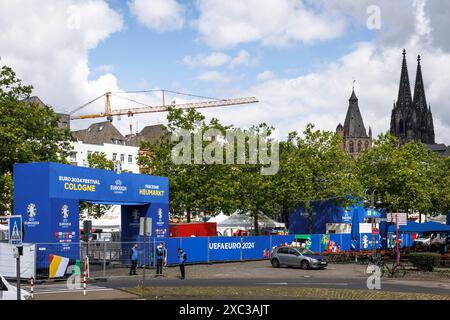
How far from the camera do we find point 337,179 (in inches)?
2322

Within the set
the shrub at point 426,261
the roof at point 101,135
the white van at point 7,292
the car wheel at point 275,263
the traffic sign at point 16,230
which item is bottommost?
the car wheel at point 275,263

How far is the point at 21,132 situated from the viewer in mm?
43750

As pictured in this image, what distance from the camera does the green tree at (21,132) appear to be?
42844mm

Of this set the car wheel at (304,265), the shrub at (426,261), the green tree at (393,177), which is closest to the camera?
the shrub at (426,261)

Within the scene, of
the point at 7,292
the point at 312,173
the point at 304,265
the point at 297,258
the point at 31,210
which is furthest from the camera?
the point at 312,173

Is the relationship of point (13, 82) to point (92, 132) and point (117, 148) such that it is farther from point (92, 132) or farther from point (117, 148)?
point (92, 132)

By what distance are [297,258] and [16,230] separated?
76.8ft

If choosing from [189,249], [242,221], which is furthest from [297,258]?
[242,221]

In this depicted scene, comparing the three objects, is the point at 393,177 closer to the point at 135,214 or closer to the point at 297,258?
the point at 297,258

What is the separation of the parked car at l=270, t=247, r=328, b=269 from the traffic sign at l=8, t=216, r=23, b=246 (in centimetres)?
2301

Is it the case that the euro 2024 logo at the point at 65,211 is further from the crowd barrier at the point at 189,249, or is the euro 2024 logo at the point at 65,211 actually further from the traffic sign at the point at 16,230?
the traffic sign at the point at 16,230

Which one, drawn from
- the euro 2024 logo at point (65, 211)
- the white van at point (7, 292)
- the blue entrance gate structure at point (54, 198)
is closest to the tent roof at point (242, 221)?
the blue entrance gate structure at point (54, 198)

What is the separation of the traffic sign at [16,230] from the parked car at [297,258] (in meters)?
23.0

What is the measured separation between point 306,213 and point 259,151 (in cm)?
821
